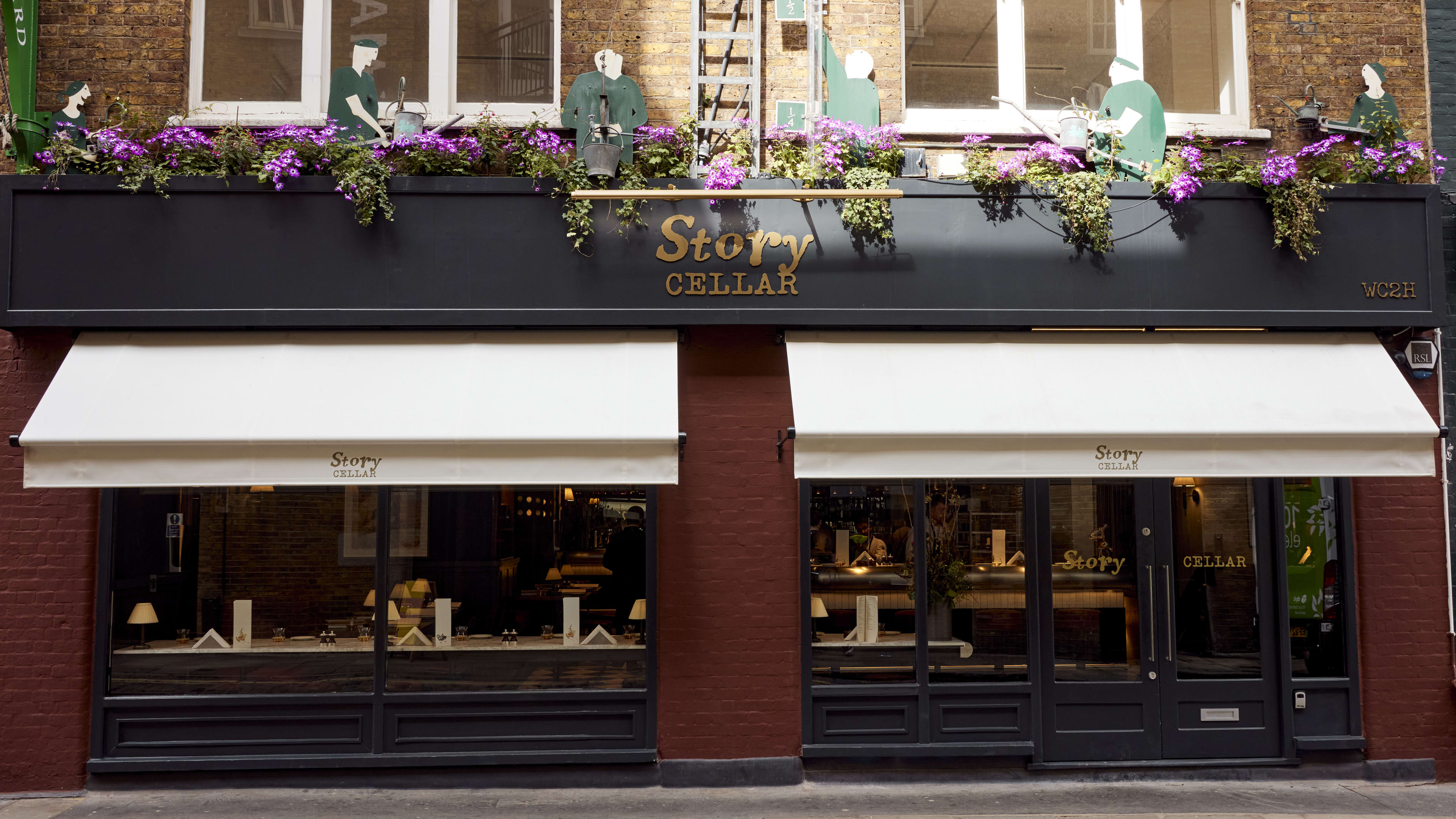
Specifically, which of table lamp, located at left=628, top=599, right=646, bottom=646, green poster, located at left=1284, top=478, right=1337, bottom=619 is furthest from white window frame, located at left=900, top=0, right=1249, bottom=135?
table lamp, located at left=628, top=599, right=646, bottom=646

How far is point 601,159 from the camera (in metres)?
6.65

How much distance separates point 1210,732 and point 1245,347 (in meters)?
3.00

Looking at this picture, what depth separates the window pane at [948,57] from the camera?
7.56 m

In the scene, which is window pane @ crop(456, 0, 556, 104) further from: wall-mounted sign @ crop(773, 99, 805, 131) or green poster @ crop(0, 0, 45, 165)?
green poster @ crop(0, 0, 45, 165)

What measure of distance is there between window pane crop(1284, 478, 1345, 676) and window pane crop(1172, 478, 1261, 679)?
274 millimetres

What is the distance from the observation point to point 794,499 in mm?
6918

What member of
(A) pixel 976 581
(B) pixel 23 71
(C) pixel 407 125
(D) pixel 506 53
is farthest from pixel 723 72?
(B) pixel 23 71

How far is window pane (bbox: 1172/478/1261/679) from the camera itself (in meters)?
7.13

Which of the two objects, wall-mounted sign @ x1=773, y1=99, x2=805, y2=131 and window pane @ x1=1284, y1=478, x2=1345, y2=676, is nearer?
wall-mounted sign @ x1=773, y1=99, x2=805, y2=131

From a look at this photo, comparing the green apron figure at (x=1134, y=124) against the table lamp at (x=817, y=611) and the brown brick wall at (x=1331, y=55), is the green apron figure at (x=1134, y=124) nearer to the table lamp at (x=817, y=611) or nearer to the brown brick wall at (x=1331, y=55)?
the brown brick wall at (x=1331, y=55)

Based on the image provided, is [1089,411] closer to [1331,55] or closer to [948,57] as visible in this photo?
[948,57]

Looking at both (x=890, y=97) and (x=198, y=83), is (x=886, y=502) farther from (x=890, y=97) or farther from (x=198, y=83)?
(x=198, y=83)

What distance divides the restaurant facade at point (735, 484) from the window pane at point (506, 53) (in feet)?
0.31

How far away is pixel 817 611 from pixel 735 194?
321 cm
